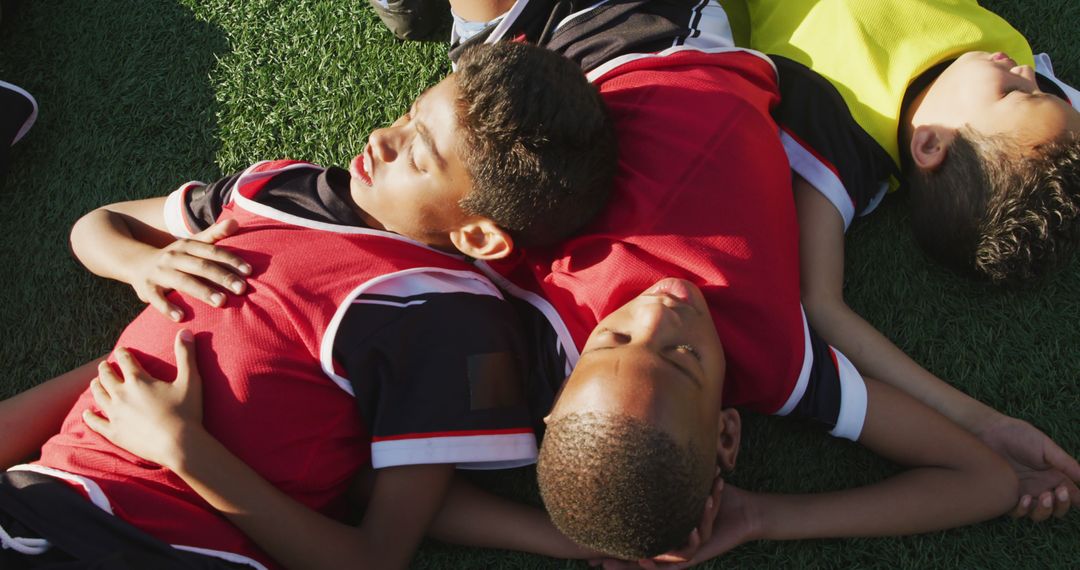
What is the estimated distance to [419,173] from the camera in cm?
178

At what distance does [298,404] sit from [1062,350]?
1908 mm

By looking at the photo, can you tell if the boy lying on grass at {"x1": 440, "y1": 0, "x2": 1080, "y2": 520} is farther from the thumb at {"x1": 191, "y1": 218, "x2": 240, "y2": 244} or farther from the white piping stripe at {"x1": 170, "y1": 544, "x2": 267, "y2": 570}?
the white piping stripe at {"x1": 170, "y1": 544, "x2": 267, "y2": 570}

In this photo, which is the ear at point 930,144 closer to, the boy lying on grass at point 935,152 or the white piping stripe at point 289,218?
the boy lying on grass at point 935,152

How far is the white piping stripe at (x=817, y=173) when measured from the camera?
2.12 metres

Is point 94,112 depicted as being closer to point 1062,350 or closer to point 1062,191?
point 1062,191

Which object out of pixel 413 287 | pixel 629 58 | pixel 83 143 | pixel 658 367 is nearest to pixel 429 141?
pixel 413 287

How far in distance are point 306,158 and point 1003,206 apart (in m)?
1.86

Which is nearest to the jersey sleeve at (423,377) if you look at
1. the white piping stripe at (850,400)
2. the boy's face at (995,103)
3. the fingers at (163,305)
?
the fingers at (163,305)

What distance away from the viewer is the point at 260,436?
1.73 meters

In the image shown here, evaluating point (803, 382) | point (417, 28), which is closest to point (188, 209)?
point (417, 28)

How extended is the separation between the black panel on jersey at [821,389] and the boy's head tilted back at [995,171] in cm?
53

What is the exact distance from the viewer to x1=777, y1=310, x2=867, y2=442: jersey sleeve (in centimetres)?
187

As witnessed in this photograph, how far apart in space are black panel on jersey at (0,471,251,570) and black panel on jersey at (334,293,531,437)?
466 millimetres

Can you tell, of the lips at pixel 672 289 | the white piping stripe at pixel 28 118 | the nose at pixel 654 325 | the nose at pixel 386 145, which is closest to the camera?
the nose at pixel 654 325
